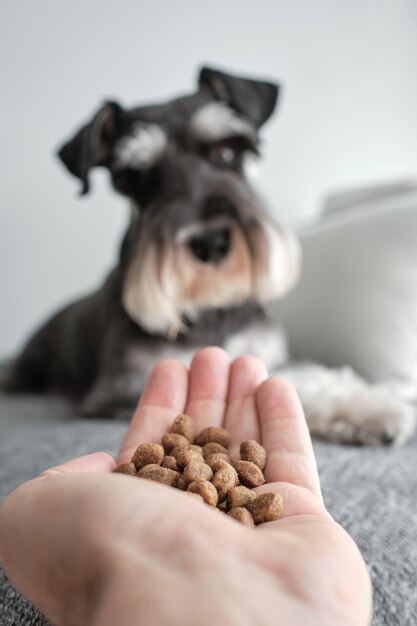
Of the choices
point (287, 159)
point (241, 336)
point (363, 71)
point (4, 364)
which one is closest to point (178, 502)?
point (241, 336)

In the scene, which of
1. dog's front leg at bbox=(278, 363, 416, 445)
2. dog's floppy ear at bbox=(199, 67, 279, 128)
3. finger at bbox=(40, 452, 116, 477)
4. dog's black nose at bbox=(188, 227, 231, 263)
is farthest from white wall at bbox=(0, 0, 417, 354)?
finger at bbox=(40, 452, 116, 477)

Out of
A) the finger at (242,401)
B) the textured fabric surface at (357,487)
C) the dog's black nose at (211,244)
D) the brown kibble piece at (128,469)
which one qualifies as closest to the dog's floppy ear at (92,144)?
the dog's black nose at (211,244)

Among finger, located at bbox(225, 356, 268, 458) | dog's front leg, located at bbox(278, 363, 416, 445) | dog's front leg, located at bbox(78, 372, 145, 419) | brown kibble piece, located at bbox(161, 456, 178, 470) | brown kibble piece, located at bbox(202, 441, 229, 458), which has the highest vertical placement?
brown kibble piece, located at bbox(161, 456, 178, 470)

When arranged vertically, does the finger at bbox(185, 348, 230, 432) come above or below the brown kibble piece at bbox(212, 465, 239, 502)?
below

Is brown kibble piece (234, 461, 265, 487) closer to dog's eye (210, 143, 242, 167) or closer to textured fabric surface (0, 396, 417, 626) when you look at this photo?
textured fabric surface (0, 396, 417, 626)

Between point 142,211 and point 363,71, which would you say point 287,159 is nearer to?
point 363,71

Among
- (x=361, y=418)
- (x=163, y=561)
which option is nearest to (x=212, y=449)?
(x=163, y=561)
